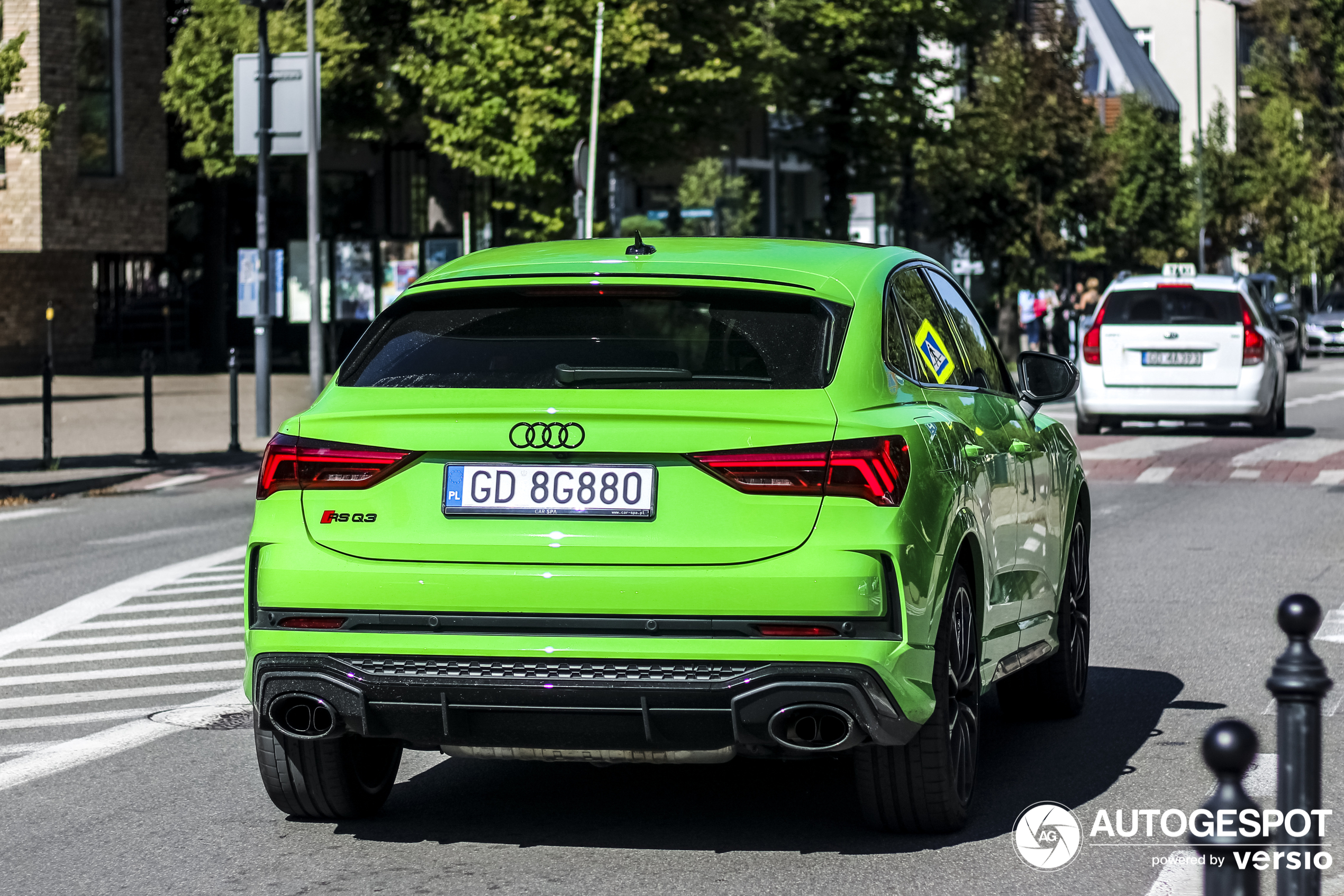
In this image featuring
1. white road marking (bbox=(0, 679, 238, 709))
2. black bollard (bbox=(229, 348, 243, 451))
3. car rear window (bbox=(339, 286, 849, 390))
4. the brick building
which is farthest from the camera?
the brick building

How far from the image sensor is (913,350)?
6070 millimetres

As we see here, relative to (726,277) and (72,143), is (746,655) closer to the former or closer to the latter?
(726,277)

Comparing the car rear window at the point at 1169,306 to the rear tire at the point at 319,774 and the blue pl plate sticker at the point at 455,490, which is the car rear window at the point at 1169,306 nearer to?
the rear tire at the point at 319,774

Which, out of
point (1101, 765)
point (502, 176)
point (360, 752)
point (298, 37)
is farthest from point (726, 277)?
point (298, 37)

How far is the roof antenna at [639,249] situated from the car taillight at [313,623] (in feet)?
4.28

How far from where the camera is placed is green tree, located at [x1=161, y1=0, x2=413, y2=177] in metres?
38.3

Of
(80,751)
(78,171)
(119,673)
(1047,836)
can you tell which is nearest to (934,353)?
(1047,836)

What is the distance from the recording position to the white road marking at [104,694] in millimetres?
8164

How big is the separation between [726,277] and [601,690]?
1178mm

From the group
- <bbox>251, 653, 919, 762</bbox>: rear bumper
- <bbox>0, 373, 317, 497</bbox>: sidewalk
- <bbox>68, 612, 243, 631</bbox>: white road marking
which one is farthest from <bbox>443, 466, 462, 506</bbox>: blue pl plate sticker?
<bbox>0, 373, 317, 497</bbox>: sidewalk

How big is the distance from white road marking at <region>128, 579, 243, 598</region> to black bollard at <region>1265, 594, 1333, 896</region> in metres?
8.29

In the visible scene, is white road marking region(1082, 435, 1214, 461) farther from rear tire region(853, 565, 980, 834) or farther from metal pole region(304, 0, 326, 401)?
rear tire region(853, 565, 980, 834)

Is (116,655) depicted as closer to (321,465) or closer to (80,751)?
(80,751)

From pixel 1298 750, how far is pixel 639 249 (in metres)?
2.67
